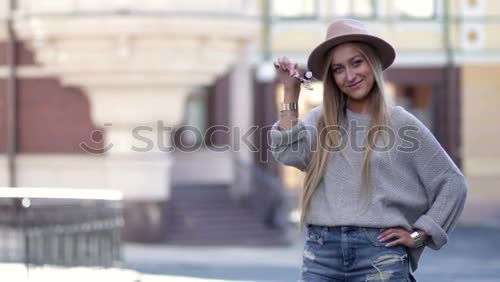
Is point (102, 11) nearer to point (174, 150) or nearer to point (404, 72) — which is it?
point (174, 150)

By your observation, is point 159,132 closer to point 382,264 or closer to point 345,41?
point 345,41

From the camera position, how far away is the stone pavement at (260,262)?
15.2m

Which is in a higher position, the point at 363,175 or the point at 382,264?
the point at 363,175

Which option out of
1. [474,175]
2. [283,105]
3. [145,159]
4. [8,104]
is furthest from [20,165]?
[283,105]

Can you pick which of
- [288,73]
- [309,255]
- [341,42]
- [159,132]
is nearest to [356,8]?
[159,132]

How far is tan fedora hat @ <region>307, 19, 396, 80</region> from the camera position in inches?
185

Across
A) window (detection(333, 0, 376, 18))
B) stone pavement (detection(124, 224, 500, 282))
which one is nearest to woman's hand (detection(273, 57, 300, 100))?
stone pavement (detection(124, 224, 500, 282))

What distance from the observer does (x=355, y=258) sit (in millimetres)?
4574

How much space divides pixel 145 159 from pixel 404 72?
7662mm

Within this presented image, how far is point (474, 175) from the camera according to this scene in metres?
24.6

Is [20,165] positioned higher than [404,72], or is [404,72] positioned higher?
[404,72]

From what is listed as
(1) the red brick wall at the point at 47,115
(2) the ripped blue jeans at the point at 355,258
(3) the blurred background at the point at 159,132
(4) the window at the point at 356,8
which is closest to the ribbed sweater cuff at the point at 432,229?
(2) the ripped blue jeans at the point at 355,258

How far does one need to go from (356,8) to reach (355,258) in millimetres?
19119

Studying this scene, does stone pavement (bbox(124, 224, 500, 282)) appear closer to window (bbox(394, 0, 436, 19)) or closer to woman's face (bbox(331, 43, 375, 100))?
window (bbox(394, 0, 436, 19))
